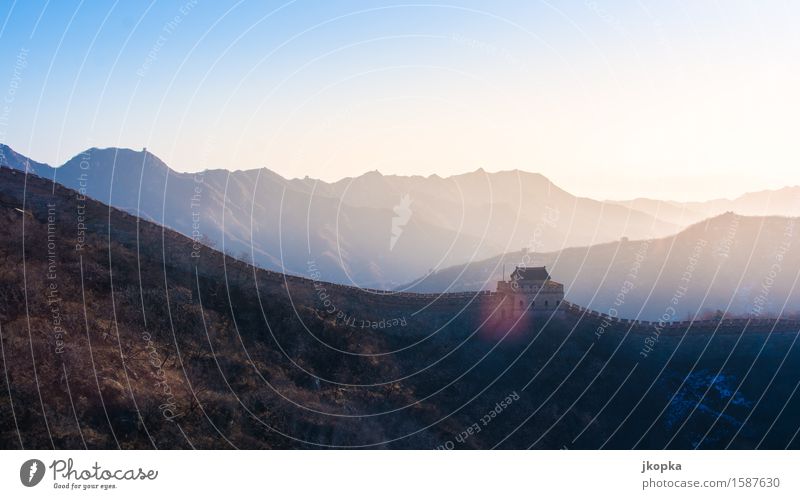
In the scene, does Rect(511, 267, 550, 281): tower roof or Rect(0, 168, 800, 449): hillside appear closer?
Rect(0, 168, 800, 449): hillside

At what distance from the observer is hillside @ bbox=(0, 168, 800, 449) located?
40188 millimetres

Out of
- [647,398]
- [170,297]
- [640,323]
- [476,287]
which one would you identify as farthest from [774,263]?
[170,297]

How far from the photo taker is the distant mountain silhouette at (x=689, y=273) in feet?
453

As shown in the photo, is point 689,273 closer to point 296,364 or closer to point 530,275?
point 530,275

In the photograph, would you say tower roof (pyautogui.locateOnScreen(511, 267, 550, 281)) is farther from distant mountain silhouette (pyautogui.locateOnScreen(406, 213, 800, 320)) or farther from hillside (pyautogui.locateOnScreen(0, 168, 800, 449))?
distant mountain silhouette (pyautogui.locateOnScreen(406, 213, 800, 320))

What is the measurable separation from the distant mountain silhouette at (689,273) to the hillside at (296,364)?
201ft

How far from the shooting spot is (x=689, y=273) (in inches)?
Answer: 5733

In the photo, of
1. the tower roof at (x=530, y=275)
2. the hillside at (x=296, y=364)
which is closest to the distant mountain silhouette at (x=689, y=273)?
the tower roof at (x=530, y=275)

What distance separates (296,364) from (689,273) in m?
112

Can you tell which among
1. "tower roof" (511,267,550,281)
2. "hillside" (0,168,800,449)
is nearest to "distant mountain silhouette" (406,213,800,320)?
"tower roof" (511,267,550,281)

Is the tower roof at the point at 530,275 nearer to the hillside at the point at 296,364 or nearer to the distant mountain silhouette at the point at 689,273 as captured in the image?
the hillside at the point at 296,364

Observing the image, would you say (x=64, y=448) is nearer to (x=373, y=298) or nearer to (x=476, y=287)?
(x=373, y=298)

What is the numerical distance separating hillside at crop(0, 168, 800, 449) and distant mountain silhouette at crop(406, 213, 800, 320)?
61366 mm

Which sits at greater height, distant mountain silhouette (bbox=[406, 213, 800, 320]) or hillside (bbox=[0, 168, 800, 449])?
distant mountain silhouette (bbox=[406, 213, 800, 320])
